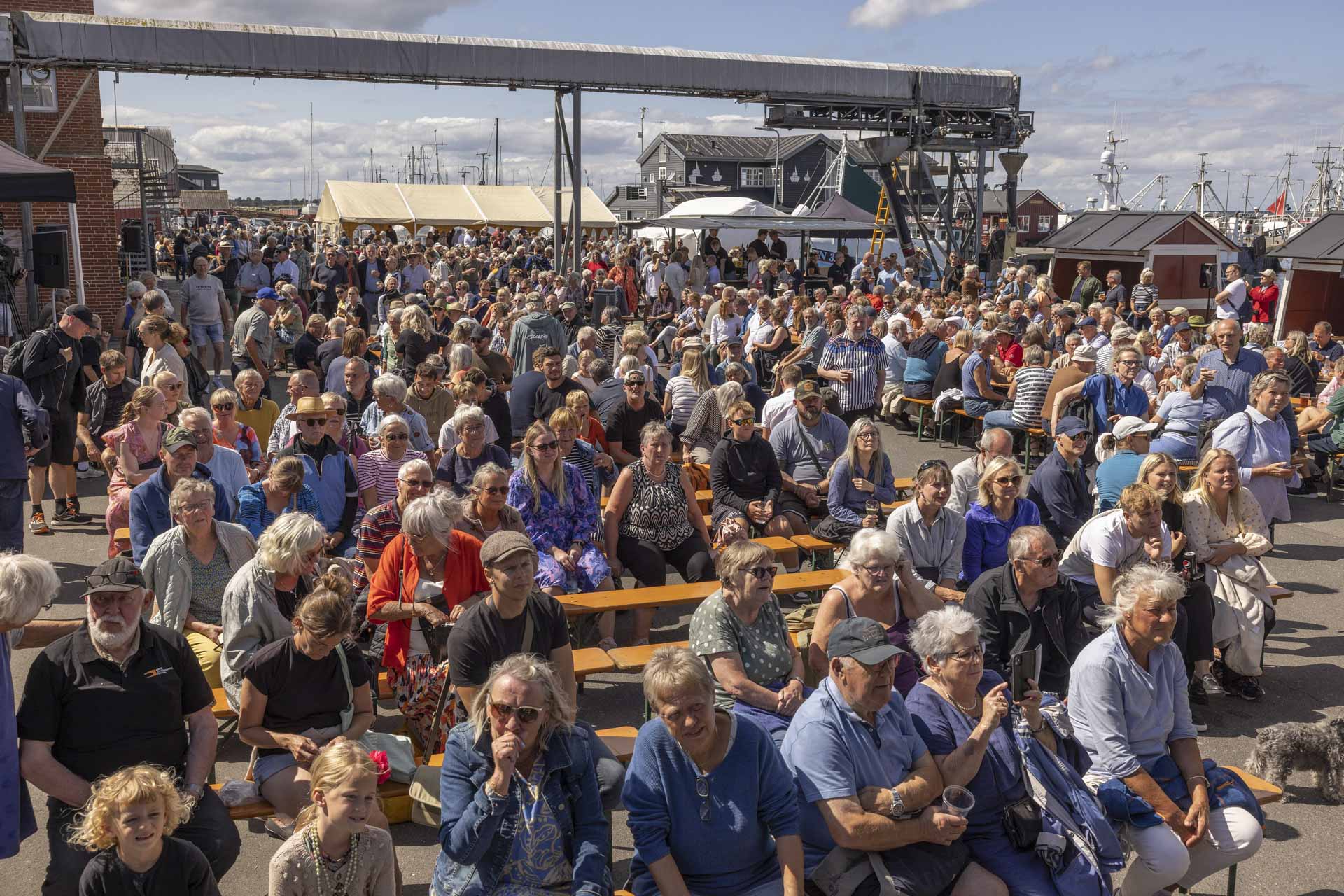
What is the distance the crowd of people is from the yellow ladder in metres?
17.1

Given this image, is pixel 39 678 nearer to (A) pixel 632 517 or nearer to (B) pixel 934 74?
(A) pixel 632 517

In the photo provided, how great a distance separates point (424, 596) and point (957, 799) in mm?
2535

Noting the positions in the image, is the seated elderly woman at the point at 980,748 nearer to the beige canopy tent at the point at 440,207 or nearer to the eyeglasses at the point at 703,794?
the eyeglasses at the point at 703,794

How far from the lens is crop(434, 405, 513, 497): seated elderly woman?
691cm

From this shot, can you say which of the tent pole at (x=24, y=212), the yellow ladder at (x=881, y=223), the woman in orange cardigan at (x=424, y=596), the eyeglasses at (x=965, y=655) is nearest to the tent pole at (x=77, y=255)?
the tent pole at (x=24, y=212)

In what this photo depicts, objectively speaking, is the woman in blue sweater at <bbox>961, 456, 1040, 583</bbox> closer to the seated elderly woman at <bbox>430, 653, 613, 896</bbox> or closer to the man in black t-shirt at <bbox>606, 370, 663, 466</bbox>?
the man in black t-shirt at <bbox>606, 370, 663, 466</bbox>

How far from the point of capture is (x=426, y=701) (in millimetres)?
5047

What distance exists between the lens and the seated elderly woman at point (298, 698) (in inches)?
168

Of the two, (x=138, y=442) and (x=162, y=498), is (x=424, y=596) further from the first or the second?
(x=138, y=442)

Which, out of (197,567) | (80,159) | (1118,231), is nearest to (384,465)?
(197,567)

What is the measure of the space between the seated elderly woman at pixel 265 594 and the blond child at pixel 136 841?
1.49 metres

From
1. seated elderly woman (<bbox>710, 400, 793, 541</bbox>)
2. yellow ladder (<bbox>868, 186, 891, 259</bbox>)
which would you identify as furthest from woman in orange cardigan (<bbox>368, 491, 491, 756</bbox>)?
yellow ladder (<bbox>868, 186, 891, 259</bbox>)

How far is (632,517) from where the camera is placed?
23.1 ft

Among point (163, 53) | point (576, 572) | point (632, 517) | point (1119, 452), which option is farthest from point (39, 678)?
point (163, 53)
